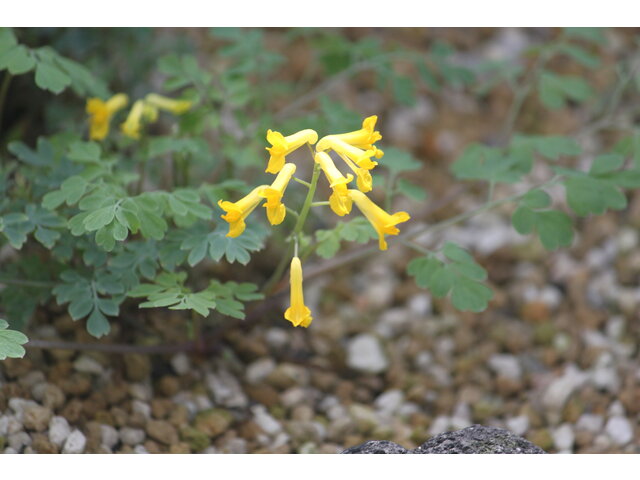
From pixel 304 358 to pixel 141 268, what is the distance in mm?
790

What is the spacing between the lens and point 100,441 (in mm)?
1950

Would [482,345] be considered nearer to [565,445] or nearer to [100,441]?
[565,445]

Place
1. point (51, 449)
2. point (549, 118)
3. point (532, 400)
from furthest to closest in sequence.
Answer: point (549, 118), point (532, 400), point (51, 449)

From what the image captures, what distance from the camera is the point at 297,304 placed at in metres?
1.78

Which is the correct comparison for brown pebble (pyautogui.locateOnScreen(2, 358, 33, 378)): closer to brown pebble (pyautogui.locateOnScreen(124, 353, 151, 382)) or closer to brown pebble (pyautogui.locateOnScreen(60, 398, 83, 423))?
brown pebble (pyautogui.locateOnScreen(60, 398, 83, 423))

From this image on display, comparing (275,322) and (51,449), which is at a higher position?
(275,322)

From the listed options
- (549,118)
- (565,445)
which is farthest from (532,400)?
(549,118)

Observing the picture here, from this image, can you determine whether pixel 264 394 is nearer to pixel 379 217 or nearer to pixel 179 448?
pixel 179 448

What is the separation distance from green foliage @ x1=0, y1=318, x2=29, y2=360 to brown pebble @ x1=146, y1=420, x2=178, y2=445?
0.56m

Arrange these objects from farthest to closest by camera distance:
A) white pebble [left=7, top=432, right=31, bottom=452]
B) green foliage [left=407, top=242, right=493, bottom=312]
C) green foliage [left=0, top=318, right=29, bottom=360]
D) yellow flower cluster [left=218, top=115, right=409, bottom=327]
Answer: green foliage [left=407, top=242, right=493, bottom=312] → white pebble [left=7, top=432, right=31, bottom=452] → yellow flower cluster [left=218, top=115, right=409, bottom=327] → green foliage [left=0, top=318, right=29, bottom=360]

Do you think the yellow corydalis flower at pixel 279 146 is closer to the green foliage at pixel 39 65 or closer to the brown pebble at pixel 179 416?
the green foliage at pixel 39 65

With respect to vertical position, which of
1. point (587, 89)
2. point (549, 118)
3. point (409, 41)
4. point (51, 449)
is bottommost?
point (51, 449)

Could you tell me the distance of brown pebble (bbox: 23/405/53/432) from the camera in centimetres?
187

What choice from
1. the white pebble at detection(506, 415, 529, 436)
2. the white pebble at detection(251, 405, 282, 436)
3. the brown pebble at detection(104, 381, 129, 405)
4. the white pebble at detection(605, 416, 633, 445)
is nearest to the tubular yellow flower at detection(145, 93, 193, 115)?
the brown pebble at detection(104, 381, 129, 405)
